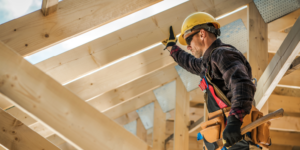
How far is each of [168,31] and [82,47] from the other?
2.80 feet

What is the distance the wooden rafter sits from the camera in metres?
2.72

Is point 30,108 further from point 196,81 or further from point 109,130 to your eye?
point 196,81

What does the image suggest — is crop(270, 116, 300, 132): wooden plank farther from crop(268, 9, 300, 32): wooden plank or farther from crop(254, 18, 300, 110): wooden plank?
crop(254, 18, 300, 110): wooden plank

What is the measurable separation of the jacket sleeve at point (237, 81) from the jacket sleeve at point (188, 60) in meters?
0.68

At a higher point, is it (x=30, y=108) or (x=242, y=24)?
(x=30, y=108)

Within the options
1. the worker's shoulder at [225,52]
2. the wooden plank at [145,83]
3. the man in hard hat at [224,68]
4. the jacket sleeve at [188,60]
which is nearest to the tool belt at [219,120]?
the man in hard hat at [224,68]

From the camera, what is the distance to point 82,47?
2.76m

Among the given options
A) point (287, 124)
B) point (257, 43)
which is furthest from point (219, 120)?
point (287, 124)

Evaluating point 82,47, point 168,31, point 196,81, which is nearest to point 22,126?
point 82,47

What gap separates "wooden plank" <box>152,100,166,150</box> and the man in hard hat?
2.52 meters

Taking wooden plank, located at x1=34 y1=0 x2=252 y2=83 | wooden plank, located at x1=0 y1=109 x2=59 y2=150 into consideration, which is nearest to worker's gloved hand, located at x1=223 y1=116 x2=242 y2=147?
wooden plank, located at x1=34 y1=0 x2=252 y2=83

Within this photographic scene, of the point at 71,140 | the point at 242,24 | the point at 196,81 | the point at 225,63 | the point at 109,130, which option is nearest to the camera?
the point at 225,63

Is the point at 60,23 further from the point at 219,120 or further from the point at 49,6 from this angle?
the point at 219,120

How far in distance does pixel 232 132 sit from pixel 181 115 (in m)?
2.78
